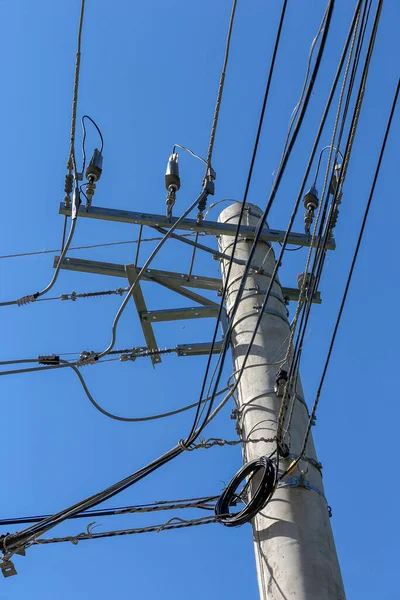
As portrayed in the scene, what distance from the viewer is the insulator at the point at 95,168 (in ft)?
21.9

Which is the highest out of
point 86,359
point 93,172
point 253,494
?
point 93,172

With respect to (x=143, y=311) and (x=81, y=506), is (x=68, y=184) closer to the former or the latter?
(x=143, y=311)

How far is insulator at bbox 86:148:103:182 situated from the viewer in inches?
262

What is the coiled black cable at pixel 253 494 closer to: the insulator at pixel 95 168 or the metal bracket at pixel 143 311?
the metal bracket at pixel 143 311

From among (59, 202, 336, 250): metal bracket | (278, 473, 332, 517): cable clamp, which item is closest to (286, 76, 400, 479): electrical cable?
(278, 473, 332, 517): cable clamp

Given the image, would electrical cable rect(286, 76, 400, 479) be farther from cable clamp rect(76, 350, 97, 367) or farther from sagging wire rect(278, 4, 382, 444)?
cable clamp rect(76, 350, 97, 367)

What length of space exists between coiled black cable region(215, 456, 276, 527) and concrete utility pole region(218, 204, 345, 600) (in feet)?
0.34

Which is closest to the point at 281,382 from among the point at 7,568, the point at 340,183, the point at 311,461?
the point at 311,461

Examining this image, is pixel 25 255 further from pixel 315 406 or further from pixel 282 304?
pixel 315 406

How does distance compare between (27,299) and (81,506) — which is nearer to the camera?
(81,506)

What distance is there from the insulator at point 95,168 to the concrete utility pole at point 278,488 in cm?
141

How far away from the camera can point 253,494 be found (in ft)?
16.3

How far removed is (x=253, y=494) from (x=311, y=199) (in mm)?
2954

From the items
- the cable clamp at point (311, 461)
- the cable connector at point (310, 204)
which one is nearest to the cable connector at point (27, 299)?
the cable connector at point (310, 204)
